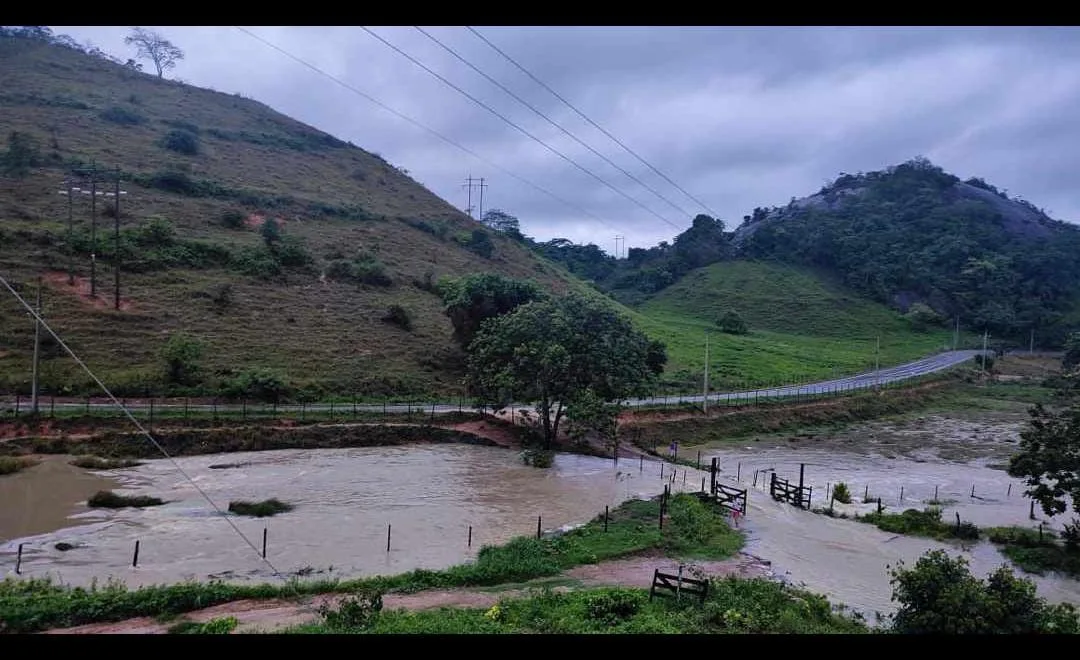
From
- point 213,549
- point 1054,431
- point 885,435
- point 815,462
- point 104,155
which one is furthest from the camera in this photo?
point 104,155

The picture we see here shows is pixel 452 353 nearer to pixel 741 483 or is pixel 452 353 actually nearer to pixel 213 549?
pixel 741 483

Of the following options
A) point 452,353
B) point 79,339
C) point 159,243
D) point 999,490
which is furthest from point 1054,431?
point 159,243

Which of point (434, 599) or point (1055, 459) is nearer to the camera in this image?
point (434, 599)

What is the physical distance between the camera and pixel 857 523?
24.7m

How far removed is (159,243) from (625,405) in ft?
136

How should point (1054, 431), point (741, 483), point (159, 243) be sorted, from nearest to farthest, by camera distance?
point (1054, 431) < point (741, 483) < point (159, 243)

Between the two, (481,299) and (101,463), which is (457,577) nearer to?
(101,463)

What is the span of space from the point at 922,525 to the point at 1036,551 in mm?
3374

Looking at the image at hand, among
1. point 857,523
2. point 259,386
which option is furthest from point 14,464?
point 857,523

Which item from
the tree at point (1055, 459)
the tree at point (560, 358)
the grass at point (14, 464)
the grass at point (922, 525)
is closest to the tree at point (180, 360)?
the grass at point (14, 464)

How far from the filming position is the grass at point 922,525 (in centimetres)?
2322

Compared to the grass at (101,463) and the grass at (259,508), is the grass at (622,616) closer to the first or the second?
the grass at (259,508)

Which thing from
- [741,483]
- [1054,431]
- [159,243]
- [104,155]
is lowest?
[741,483]
